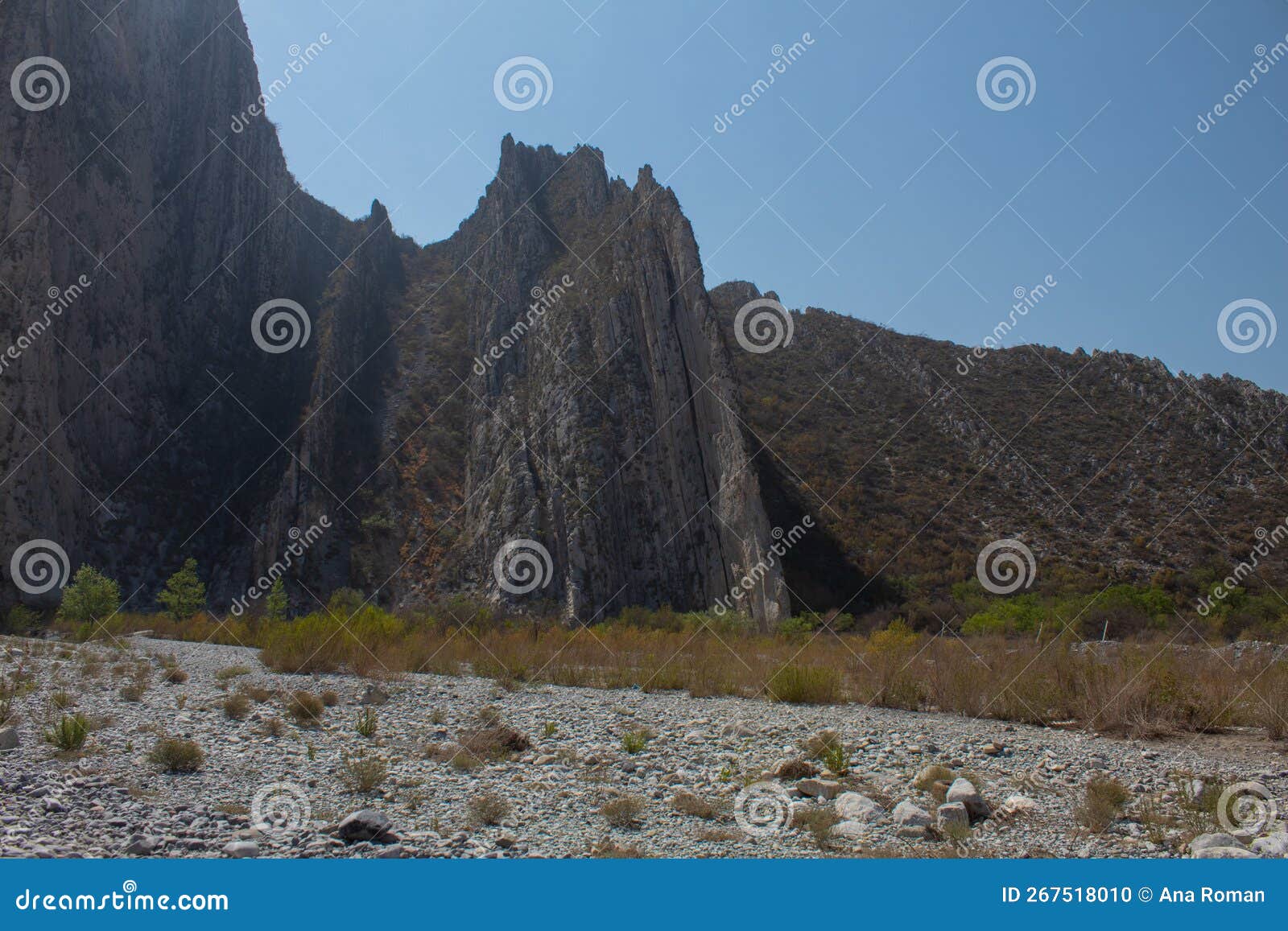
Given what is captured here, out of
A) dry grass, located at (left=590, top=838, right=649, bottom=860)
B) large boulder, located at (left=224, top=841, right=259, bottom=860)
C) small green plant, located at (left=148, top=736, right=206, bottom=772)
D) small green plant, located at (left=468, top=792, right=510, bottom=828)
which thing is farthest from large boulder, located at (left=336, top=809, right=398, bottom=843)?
small green plant, located at (left=148, top=736, right=206, bottom=772)

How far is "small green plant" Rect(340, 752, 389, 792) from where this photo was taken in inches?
263

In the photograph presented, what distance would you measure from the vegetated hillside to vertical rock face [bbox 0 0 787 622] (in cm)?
565

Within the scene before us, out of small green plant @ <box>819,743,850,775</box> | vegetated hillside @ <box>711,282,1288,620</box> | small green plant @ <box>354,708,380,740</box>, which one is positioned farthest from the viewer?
vegetated hillside @ <box>711,282,1288,620</box>

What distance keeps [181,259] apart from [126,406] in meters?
9.75

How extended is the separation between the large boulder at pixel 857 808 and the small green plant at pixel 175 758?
5750 millimetres

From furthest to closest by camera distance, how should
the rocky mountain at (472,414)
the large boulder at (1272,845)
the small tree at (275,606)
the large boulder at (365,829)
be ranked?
the rocky mountain at (472,414) < the small tree at (275,606) < the large boulder at (365,829) < the large boulder at (1272,845)

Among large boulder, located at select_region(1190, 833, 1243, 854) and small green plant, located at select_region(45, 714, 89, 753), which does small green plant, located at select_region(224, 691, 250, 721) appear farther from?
large boulder, located at select_region(1190, 833, 1243, 854)

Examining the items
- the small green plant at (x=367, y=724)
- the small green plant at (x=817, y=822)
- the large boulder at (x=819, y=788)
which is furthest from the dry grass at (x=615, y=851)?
the small green plant at (x=367, y=724)

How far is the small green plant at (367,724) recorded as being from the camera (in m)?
9.09

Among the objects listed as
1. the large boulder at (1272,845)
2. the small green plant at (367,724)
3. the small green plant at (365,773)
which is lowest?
the small green plant at (367,724)

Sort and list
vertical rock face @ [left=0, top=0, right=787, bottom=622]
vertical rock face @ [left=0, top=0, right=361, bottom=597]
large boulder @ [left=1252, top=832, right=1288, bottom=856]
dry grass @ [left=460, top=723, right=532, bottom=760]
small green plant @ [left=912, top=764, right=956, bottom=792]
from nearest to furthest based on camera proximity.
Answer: large boulder @ [left=1252, top=832, right=1288, bottom=856] → small green plant @ [left=912, top=764, right=956, bottom=792] → dry grass @ [left=460, top=723, right=532, bottom=760] → vertical rock face @ [left=0, top=0, right=361, bottom=597] → vertical rock face @ [left=0, top=0, right=787, bottom=622]

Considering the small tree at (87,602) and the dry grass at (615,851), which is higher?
the dry grass at (615,851)

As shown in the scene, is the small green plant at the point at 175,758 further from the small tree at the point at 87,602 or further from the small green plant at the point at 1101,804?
the small tree at the point at 87,602

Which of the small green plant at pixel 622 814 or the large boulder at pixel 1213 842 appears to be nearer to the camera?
the large boulder at pixel 1213 842
